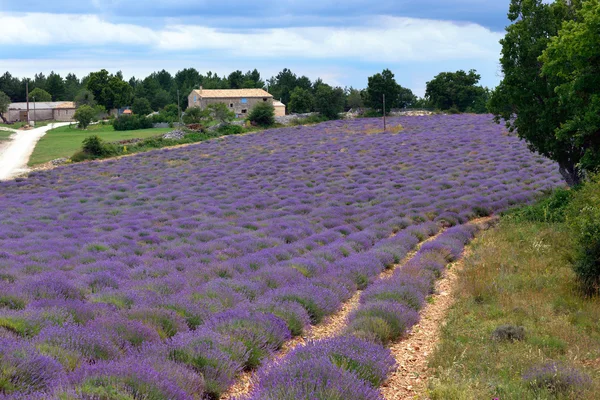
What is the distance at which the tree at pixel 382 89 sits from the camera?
7706cm

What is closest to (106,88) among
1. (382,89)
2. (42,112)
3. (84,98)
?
(84,98)

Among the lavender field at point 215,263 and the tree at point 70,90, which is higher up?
the tree at point 70,90

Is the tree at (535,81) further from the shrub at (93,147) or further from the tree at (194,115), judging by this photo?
the tree at (194,115)

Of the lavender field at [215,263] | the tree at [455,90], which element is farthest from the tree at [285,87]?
the lavender field at [215,263]

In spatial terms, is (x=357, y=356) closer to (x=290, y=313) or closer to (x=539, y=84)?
(x=290, y=313)

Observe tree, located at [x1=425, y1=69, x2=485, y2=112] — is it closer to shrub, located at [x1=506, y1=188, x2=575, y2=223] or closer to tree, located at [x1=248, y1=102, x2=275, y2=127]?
tree, located at [x1=248, y1=102, x2=275, y2=127]

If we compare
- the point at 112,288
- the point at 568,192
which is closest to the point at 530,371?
the point at 112,288

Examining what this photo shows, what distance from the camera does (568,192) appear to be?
16312 millimetres

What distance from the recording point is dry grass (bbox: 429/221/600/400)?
20.6 feet

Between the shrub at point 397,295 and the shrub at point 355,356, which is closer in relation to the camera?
the shrub at point 355,356

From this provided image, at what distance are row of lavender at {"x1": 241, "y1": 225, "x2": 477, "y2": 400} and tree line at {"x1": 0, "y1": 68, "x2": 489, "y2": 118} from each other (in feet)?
200

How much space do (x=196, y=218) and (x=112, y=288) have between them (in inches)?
336

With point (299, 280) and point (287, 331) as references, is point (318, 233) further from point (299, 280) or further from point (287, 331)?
point (287, 331)

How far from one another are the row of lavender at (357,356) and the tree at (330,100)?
65231 mm
